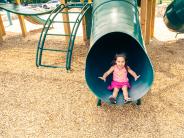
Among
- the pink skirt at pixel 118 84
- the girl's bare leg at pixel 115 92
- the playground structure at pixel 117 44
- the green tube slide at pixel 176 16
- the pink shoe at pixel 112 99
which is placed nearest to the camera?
the playground structure at pixel 117 44

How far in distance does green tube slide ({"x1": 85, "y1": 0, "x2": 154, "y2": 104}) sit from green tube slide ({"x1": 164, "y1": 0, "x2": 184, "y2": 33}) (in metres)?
2.31

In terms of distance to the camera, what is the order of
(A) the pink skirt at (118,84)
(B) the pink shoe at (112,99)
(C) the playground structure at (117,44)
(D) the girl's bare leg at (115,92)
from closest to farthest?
(C) the playground structure at (117,44) < (B) the pink shoe at (112,99) < (D) the girl's bare leg at (115,92) < (A) the pink skirt at (118,84)

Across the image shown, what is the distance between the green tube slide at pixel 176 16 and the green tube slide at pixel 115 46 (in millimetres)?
2311

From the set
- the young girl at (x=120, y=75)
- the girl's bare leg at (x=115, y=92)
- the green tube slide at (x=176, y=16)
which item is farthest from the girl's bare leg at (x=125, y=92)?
the green tube slide at (x=176, y=16)

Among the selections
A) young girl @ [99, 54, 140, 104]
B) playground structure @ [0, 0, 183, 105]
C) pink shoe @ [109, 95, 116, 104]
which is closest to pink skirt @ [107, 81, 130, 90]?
young girl @ [99, 54, 140, 104]

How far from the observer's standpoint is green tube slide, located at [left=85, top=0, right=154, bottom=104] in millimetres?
3850

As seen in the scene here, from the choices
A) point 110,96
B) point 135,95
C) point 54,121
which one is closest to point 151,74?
point 135,95

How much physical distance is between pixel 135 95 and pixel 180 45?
143 inches

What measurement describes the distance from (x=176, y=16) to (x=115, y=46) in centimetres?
269

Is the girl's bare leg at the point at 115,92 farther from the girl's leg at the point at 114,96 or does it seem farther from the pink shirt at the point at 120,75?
the pink shirt at the point at 120,75

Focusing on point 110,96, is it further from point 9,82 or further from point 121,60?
point 9,82

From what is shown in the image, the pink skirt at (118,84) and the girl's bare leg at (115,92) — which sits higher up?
the pink skirt at (118,84)

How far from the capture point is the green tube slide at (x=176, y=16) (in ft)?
21.5

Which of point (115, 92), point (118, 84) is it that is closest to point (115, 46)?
point (118, 84)
